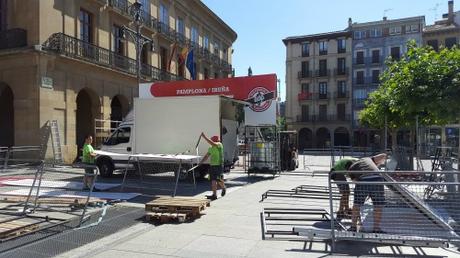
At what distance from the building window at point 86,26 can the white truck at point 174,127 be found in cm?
1145

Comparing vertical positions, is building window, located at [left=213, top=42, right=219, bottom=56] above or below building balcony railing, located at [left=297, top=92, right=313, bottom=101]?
above

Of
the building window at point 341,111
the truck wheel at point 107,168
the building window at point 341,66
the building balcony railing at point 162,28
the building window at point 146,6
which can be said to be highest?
the building window at point 341,66

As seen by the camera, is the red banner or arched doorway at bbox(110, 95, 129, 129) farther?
arched doorway at bbox(110, 95, 129, 129)

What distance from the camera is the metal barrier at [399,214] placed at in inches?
259

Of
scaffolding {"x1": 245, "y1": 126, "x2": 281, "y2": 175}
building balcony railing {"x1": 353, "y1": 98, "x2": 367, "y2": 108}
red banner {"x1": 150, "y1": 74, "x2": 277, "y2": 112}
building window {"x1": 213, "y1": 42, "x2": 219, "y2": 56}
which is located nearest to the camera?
scaffolding {"x1": 245, "y1": 126, "x2": 281, "y2": 175}

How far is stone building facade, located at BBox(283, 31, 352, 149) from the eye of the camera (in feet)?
214

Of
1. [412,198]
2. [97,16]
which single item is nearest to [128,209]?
[412,198]

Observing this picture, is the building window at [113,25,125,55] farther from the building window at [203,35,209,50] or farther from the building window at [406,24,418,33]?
the building window at [406,24,418,33]

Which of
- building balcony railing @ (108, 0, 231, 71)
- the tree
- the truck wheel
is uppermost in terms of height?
building balcony railing @ (108, 0, 231, 71)

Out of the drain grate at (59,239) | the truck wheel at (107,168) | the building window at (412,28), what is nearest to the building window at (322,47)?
the building window at (412,28)

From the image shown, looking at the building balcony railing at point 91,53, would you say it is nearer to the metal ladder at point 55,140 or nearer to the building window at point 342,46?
the metal ladder at point 55,140

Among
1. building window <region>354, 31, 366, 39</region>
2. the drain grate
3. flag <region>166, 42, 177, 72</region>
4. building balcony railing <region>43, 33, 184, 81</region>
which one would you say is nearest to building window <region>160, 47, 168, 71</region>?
flag <region>166, 42, 177, 72</region>

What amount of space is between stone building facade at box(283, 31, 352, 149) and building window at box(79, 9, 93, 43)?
4433 cm

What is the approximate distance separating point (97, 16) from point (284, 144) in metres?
14.1
